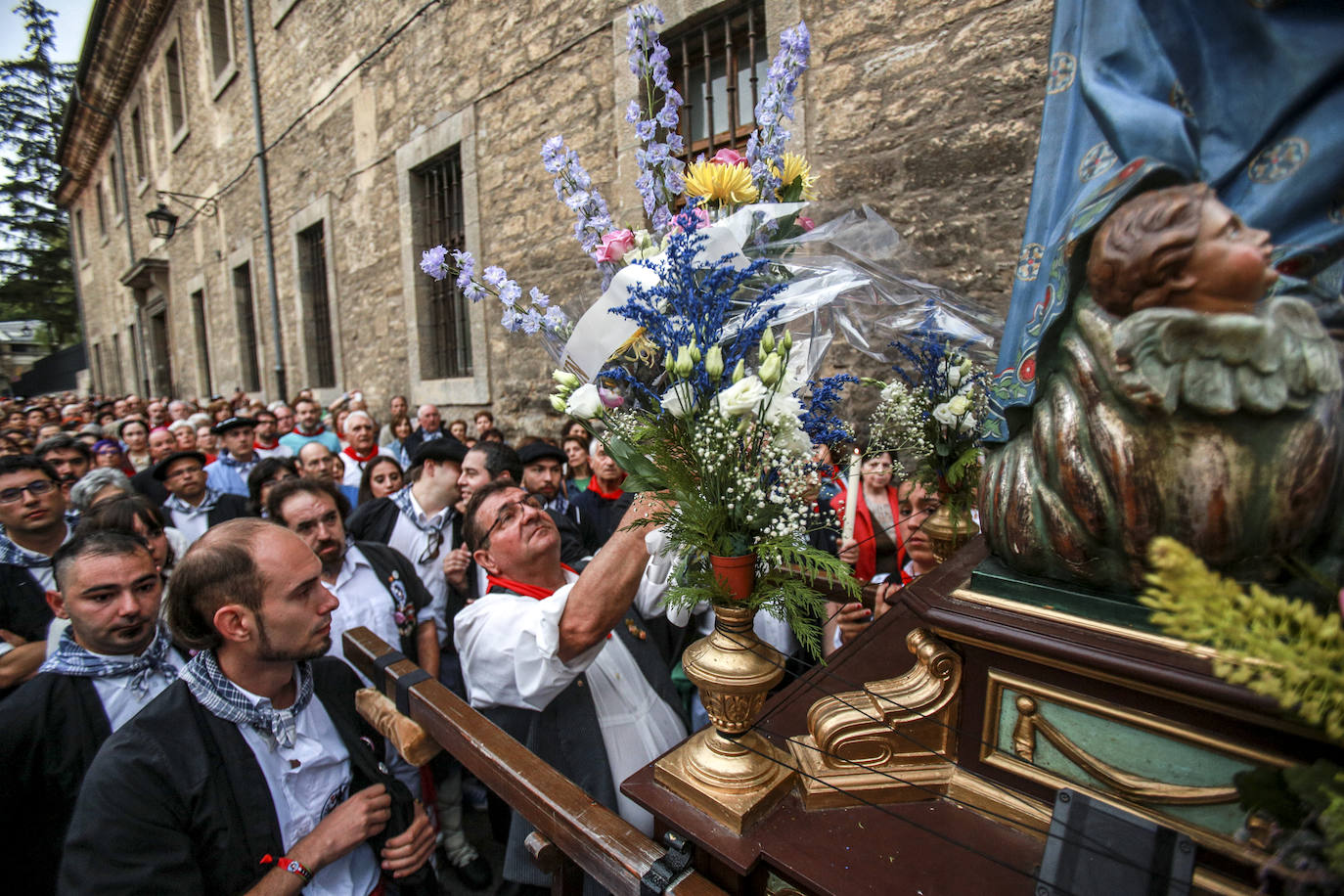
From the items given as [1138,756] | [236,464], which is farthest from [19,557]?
[1138,756]

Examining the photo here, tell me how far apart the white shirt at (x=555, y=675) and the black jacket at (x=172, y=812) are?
591mm

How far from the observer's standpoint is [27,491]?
2.80 meters

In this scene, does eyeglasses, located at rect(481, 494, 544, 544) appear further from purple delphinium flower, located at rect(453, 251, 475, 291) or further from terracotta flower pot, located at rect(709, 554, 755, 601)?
terracotta flower pot, located at rect(709, 554, 755, 601)

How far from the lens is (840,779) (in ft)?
3.77

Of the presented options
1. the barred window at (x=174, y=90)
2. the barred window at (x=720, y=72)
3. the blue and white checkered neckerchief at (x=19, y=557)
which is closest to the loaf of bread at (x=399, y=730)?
the blue and white checkered neckerchief at (x=19, y=557)

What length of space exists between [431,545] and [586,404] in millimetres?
2471

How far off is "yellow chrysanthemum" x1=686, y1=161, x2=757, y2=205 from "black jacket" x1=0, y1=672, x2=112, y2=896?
85.7 inches

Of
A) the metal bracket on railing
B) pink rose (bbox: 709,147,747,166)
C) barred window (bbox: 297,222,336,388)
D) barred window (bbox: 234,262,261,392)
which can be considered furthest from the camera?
barred window (bbox: 234,262,261,392)

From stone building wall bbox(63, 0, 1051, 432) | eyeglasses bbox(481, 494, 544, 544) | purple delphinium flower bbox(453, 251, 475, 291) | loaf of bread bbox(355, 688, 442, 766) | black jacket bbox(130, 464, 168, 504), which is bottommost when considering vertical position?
loaf of bread bbox(355, 688, 442, 766)

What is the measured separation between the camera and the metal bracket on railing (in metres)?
1.07

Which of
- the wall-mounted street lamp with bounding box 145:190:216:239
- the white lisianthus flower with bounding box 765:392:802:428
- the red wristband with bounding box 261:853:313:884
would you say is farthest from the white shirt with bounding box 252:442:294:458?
the wall-mounted street lamp with bounding box 145:190:216:239

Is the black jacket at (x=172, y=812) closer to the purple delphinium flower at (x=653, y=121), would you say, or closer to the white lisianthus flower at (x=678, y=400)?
the white lisianthus flower at (x=678, y=400)

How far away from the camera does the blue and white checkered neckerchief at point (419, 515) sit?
3.41m

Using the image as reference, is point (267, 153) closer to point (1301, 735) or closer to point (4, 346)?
point (1301, 735)
